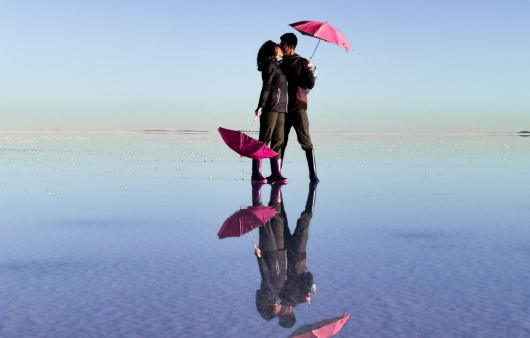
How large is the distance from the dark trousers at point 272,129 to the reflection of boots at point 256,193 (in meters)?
0.77

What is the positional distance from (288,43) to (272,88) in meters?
0.86

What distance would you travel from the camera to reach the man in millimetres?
13875

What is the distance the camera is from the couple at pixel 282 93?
45.1ft

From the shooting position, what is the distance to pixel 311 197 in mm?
11938

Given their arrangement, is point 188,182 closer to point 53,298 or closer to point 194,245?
point 194,245

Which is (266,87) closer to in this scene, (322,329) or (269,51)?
(269,51)

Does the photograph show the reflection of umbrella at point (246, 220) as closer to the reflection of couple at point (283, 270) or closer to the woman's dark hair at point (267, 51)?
the reflection of couple at point (283, 270)

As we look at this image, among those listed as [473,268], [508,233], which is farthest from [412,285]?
[508,233]

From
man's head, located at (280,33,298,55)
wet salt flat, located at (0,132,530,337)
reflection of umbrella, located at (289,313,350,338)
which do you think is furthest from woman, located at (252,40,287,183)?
reflection of umbrella, located at (289,313,350,338)

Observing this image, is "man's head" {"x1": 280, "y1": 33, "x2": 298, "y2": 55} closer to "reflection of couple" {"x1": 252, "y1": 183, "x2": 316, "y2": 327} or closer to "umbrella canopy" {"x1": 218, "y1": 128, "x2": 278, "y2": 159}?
"umbrella canopy" {"x1": 218, "y1": 128, "x2": 278, "y2": 159}

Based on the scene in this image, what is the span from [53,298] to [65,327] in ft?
2.56

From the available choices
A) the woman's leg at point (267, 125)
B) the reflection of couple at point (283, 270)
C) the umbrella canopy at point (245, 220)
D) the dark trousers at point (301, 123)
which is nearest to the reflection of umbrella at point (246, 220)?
the umbrella canopy at point (245, 220)

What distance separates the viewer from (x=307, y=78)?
544 inches

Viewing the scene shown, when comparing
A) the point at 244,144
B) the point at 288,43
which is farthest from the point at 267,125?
the point at 288,43
